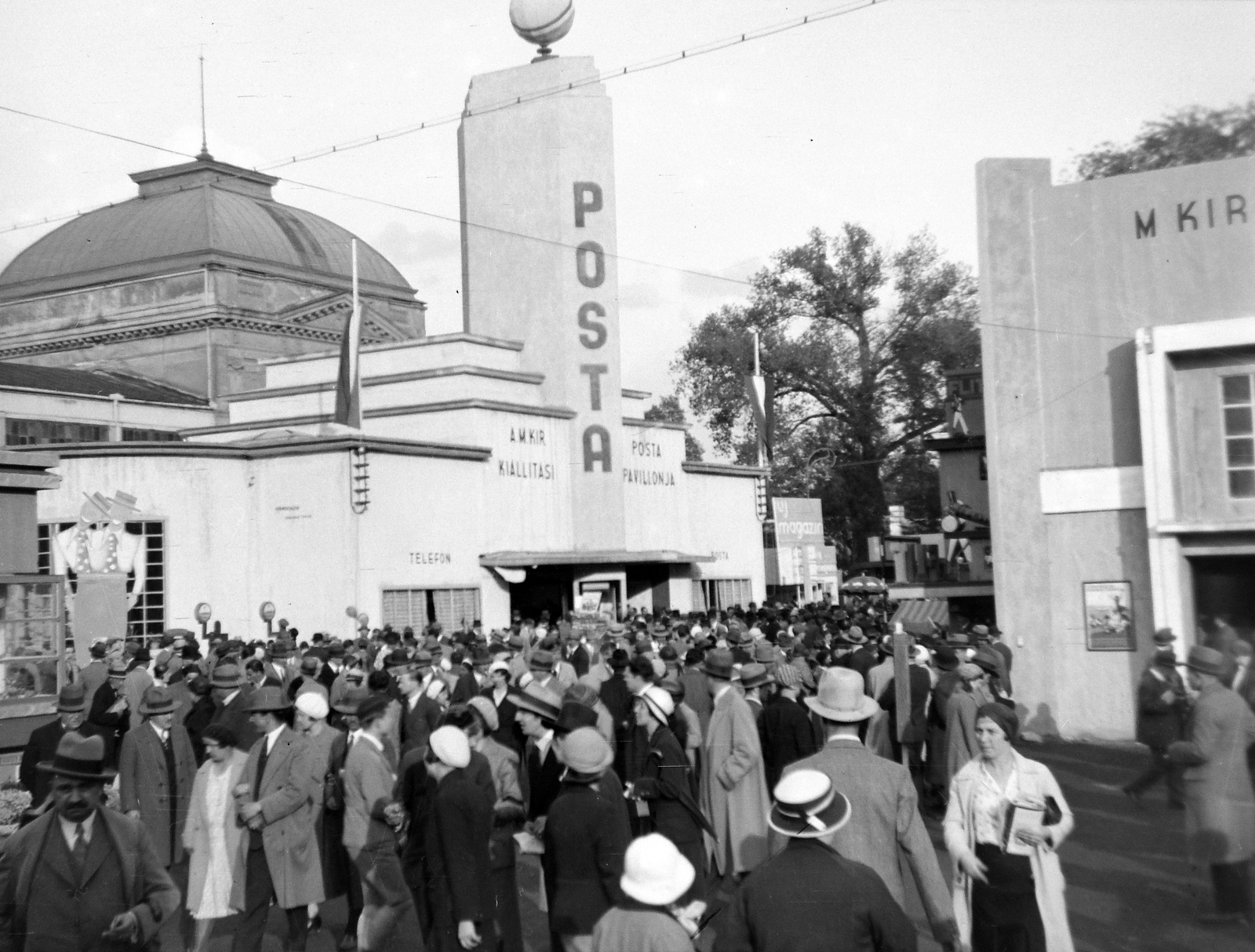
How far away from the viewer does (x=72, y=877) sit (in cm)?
648

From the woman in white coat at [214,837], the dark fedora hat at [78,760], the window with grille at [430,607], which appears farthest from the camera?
the window with grille at [430,607]

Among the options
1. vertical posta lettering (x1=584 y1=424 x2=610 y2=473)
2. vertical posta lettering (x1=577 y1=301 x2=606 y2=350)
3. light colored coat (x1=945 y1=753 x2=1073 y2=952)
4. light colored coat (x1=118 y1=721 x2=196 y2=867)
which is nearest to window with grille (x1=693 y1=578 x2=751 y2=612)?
vertical posta lettering (x1=584 y1=424 x2=610 y2=473)

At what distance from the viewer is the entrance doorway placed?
60.1 ft

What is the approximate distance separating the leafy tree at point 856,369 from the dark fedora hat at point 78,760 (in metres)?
53.3

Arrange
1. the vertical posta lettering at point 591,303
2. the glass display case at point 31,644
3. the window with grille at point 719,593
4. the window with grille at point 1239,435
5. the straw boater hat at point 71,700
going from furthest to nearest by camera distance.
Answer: the window with grille at point 719,593 → the vertical posta lettering at point 591,303 → the window with grille at point 1239,435 → the glass display case at point 31,644 → the straw boater hat at point 71,700

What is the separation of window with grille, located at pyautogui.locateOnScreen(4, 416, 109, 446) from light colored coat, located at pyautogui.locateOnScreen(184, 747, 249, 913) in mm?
39470

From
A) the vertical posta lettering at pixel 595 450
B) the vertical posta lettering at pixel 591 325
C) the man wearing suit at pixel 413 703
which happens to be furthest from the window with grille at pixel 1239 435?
the vertical posta lettering at pixel 591 325

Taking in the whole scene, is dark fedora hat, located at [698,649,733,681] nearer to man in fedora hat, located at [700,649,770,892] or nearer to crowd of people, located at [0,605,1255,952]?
crowd of people, located at [0,605,1255,952]

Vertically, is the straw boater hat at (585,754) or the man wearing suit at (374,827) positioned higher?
the straw boater hat at (585,754)

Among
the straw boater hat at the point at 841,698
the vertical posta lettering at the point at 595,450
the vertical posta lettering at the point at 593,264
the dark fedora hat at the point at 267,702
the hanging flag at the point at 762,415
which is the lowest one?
the dark fedora hat at the point at 267,702

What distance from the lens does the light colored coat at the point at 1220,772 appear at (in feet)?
32.1

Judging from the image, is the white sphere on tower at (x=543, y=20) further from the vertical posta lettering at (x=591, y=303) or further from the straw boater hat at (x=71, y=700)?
the straw boater hat at (x=71, y=700)

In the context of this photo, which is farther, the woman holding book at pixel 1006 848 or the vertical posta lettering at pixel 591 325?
the vertical posta lettering at pixel 591 325

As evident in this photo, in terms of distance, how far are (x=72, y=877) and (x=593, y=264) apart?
32700 millimetres
